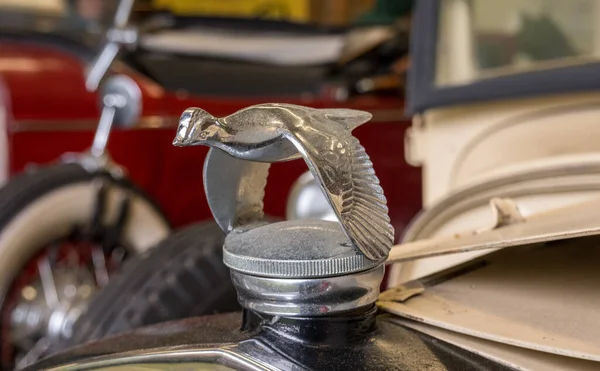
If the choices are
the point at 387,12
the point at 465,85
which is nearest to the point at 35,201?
the point at 465,85

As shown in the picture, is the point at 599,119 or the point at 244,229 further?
the point at 599,119

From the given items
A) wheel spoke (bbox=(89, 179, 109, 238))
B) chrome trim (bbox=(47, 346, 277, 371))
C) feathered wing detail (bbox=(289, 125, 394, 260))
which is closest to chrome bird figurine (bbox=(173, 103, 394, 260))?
feathered wing detail (bbox=(289, 125, 394, 260))

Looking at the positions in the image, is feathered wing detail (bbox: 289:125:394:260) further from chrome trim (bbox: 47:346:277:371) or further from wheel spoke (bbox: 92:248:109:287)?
wheel spoke (bbox: 92:248:109:287)

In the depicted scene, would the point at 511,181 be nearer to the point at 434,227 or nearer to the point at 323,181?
the point at 434,227

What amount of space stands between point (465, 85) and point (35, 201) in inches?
32.5

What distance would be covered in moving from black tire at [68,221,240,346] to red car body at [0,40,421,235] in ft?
1.92

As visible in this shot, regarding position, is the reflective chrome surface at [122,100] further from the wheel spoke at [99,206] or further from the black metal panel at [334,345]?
the black metal panel at [334,345]

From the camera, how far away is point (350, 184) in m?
0.46

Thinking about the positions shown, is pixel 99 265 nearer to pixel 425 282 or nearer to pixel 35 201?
pixel 35 201

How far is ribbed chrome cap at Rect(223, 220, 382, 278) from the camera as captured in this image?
452 mm

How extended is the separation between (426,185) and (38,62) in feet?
3.45

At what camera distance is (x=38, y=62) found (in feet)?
5.40

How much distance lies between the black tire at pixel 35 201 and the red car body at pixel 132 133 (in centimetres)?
16

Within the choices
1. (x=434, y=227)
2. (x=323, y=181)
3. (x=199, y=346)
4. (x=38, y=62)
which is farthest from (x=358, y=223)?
(x=38, y=62)
